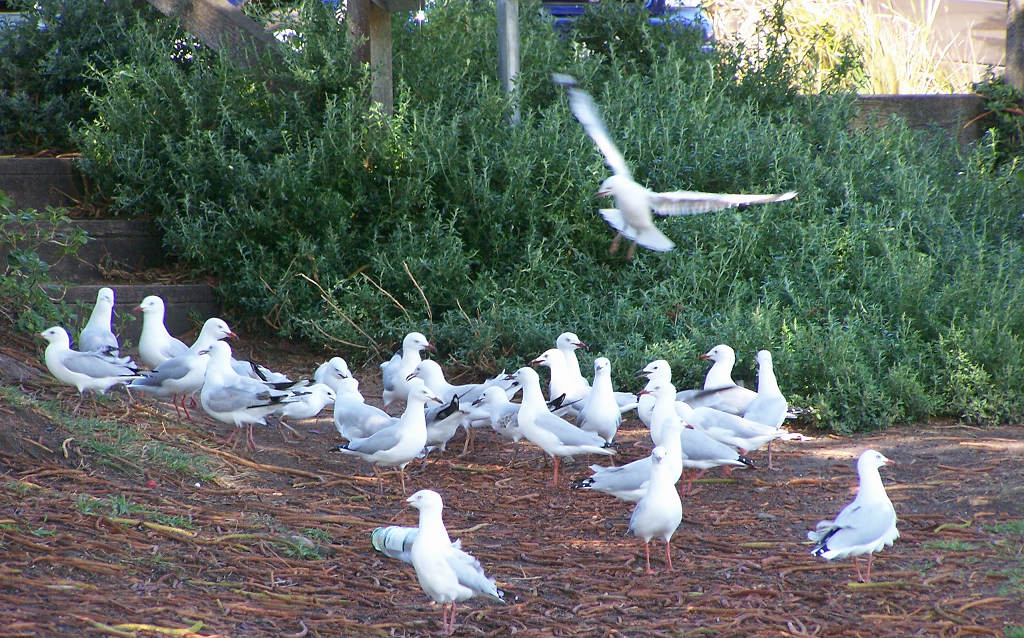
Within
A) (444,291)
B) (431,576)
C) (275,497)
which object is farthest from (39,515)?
(444,291)

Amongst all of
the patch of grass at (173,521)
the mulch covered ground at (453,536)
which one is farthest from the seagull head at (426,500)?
the patch of grass at (173,521)

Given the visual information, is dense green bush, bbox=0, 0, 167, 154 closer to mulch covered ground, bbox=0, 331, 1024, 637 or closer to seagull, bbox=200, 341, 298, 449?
mulch covered ground, bbox=0, 331, 1024, 637

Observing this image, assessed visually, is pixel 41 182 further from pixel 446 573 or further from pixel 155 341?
pixel 446 573

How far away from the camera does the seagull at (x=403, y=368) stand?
7.02 metres

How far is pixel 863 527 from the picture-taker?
175 inches

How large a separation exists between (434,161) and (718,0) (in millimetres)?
8433

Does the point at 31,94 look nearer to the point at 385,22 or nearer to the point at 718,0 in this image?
the point at 385,22

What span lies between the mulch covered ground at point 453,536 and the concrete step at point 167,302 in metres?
1.53

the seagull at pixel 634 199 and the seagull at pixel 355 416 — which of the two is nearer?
the seagull at pixel 355 416

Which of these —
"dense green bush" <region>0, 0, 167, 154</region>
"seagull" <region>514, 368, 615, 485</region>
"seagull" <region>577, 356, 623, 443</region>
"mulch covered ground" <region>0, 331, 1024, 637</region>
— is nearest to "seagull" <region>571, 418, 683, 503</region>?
"mulch covered ground" <region>0, 331, 1024, 637</region>

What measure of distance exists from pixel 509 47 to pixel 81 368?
4788mm

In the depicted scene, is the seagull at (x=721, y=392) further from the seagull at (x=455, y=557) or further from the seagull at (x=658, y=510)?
the seagull at (x=455, y=557)

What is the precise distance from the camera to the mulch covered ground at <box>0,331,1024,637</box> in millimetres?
3887

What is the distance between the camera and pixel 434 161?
330 inches
